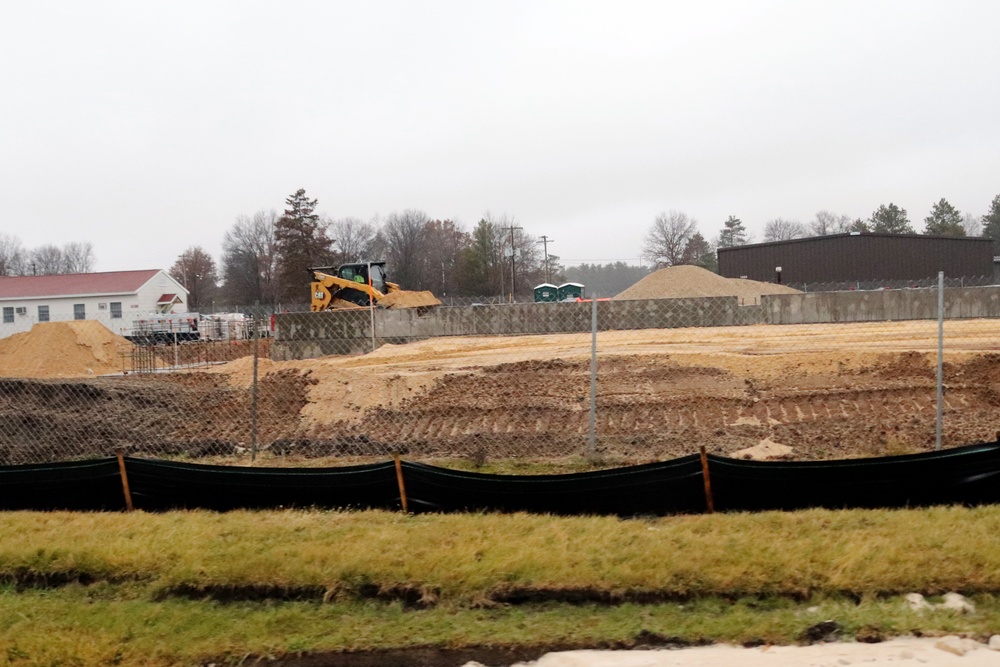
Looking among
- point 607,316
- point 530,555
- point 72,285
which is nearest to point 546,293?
point 607,316

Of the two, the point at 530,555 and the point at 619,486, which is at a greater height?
the point at 619,486

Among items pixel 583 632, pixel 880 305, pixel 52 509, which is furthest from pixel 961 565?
pixel 880 305

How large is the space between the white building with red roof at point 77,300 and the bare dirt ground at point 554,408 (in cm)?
3208

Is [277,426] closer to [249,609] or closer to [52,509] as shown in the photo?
[52,509]

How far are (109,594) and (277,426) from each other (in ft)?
24.4

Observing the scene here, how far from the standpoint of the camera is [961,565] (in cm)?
480

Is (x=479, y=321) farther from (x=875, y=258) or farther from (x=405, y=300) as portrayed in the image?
(x=875, y=258)

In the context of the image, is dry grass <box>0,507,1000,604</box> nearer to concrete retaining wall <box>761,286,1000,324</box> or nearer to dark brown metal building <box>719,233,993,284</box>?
concrete retaining wall <box>761,286,1000,324</box>

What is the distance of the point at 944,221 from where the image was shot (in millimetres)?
81625

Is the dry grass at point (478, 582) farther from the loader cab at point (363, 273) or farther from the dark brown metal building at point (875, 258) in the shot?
the dark brown metal building at point (875, 258)

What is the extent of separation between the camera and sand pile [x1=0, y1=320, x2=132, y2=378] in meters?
24.8

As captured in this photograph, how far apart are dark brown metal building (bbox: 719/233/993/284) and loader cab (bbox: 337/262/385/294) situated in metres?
27.0

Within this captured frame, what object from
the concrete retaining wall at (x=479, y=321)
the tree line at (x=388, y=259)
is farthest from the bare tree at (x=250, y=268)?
the concrete retaining wall at (x=479, y=321)

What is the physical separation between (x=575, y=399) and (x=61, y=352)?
68.1 ft
